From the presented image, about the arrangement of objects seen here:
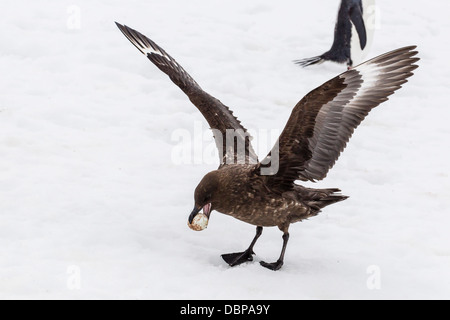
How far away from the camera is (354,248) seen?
5191mm

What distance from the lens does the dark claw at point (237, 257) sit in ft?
15.4

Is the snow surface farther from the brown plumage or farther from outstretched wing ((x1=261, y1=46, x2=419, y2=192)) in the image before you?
outstretched wing ((x1=261, y1=46, x2=419, y2=192))

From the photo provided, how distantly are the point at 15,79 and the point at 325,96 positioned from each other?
440 cm

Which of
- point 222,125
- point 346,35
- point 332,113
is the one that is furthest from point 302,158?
point 346,35

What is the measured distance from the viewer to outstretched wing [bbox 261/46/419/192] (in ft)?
13.9

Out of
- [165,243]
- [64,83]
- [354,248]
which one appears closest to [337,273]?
[354,248]

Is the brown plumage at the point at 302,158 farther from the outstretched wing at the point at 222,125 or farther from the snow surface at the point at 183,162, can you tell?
the snow surface at the point at 183,162

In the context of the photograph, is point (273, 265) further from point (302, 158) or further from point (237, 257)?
point (302, 158)

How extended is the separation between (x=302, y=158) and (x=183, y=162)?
2.21 m

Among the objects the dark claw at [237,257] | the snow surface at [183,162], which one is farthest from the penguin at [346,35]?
the dark claw at [237,257]

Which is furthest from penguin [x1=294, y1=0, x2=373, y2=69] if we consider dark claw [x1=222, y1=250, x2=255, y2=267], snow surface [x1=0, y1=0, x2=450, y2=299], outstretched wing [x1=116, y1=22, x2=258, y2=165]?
dark claw [x1=222, y1=250, x2=255, y2=267]

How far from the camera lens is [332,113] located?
448 cm

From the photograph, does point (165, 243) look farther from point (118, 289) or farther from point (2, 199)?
point (2, 199)

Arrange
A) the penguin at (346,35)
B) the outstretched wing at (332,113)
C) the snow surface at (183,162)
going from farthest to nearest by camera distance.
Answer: the penguin at (346,35), the snow surface at (183,162), the outstretched wing at (332,113)
